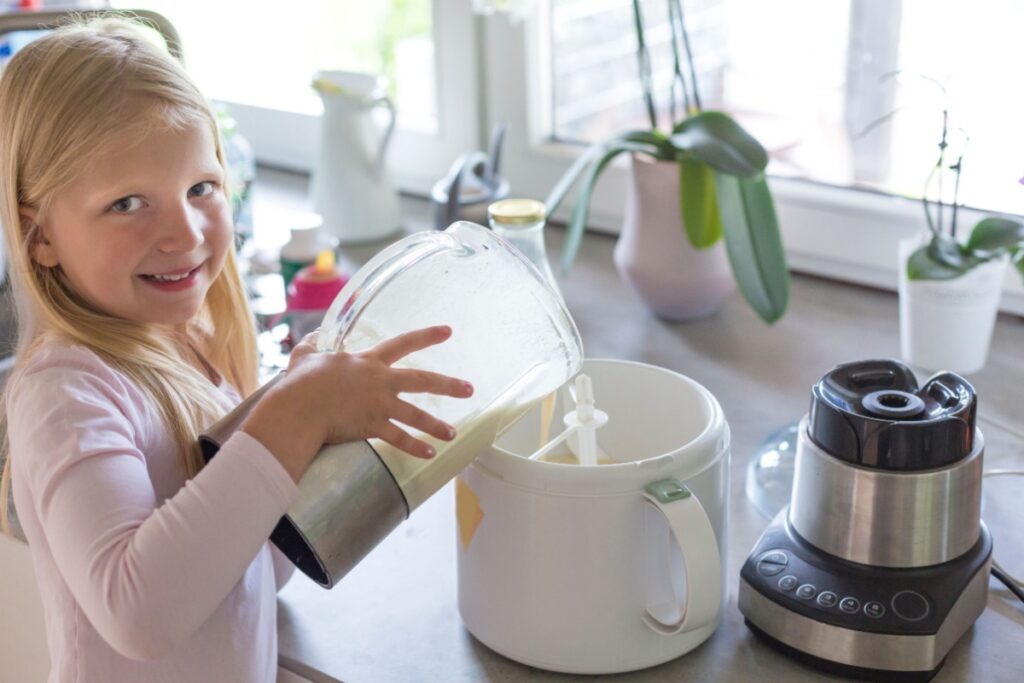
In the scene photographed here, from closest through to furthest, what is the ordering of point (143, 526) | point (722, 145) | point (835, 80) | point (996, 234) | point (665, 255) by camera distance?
1. point (143, 526)
2. point (996, 234)
3. point (722, 145)
4. point (665, 255)
5. point (835, 80)

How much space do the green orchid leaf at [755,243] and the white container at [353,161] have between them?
498 mm

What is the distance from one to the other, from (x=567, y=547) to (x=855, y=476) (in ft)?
0.63

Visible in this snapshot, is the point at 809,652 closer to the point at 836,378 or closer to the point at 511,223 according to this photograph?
the point at 836,378

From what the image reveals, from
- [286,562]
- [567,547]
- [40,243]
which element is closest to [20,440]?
[40,243]

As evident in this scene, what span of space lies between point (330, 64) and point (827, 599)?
133 cm

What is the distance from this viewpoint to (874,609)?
78cm

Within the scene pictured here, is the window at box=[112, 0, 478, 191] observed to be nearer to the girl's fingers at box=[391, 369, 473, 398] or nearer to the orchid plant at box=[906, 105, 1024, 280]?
the orchid plant at box=[906, 105, 1024, 280]

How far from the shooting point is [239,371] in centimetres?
99

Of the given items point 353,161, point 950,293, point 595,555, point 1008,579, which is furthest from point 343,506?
point 353,161

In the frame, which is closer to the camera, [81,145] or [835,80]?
[81,145]

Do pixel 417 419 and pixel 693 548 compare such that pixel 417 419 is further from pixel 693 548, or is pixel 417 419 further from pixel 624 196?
pixel 624 196

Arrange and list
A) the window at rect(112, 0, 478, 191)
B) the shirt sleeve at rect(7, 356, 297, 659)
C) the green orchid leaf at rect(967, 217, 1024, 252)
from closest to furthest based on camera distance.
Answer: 1. the shirt sleeve at rect(7, 356, 297, 659)
2. the green orchid leaf at rect(967, 217, 1024, 252)
3. the window at rect(112, 0, 478, 191)

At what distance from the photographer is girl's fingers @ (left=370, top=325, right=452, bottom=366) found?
72 centimetres

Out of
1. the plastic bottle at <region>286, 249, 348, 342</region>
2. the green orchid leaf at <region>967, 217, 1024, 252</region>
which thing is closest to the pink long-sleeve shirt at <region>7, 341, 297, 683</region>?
the plastic bottle at <region>286, 249, 348, 342</region>
